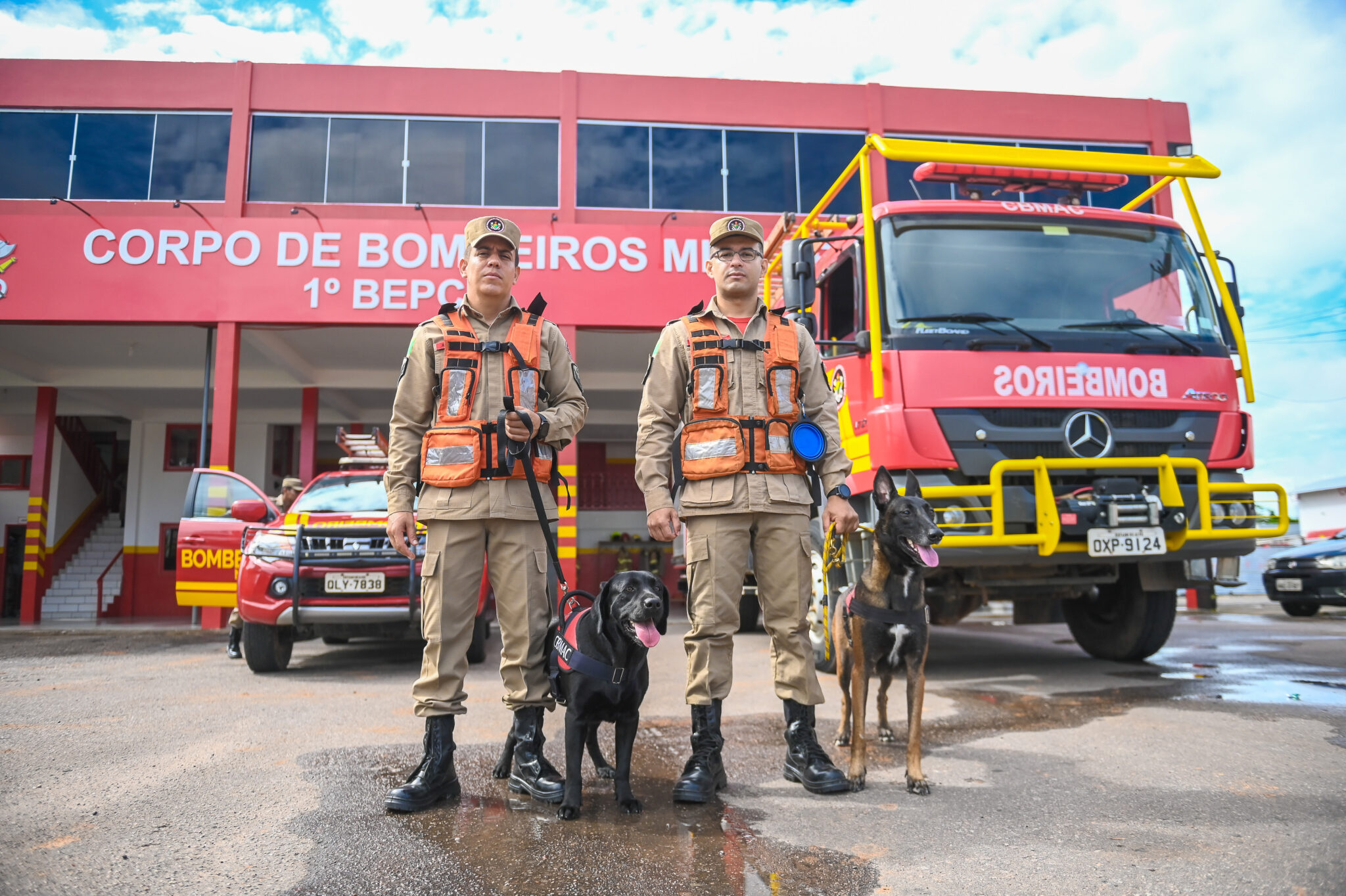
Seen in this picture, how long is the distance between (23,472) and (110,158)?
29.0 feet

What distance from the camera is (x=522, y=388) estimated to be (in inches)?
120

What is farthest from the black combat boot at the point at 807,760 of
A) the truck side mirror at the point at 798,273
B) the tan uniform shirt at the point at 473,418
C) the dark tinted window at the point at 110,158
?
the dark tinted window at the point at 110,158

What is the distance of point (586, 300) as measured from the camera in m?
11.4

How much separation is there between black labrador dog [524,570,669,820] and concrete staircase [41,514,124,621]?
16742 millimetres

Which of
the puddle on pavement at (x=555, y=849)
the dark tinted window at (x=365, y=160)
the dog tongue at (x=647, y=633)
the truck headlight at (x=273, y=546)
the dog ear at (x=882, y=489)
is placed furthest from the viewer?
the dark tinted window at (x=365, y=160)

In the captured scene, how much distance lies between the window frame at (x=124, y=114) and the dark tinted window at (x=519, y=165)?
3.86 meters

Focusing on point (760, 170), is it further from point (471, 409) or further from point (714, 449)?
point (471, 409)

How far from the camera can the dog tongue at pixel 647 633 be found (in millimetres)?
2484

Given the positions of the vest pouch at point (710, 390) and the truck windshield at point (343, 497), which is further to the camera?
the truck windshield at point (343, 497)

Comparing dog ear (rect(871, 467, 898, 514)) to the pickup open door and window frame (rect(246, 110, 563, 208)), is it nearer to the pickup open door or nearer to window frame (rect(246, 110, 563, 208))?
the pickup open door

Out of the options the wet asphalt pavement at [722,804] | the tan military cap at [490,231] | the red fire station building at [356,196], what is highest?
the red fire station building at [356,196]

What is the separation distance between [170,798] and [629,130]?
1171cm

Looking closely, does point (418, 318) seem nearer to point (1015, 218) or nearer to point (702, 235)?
point (702, 235)

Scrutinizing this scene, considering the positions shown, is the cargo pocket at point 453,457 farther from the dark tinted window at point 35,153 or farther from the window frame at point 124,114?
the dark tinted window at point 35,153
